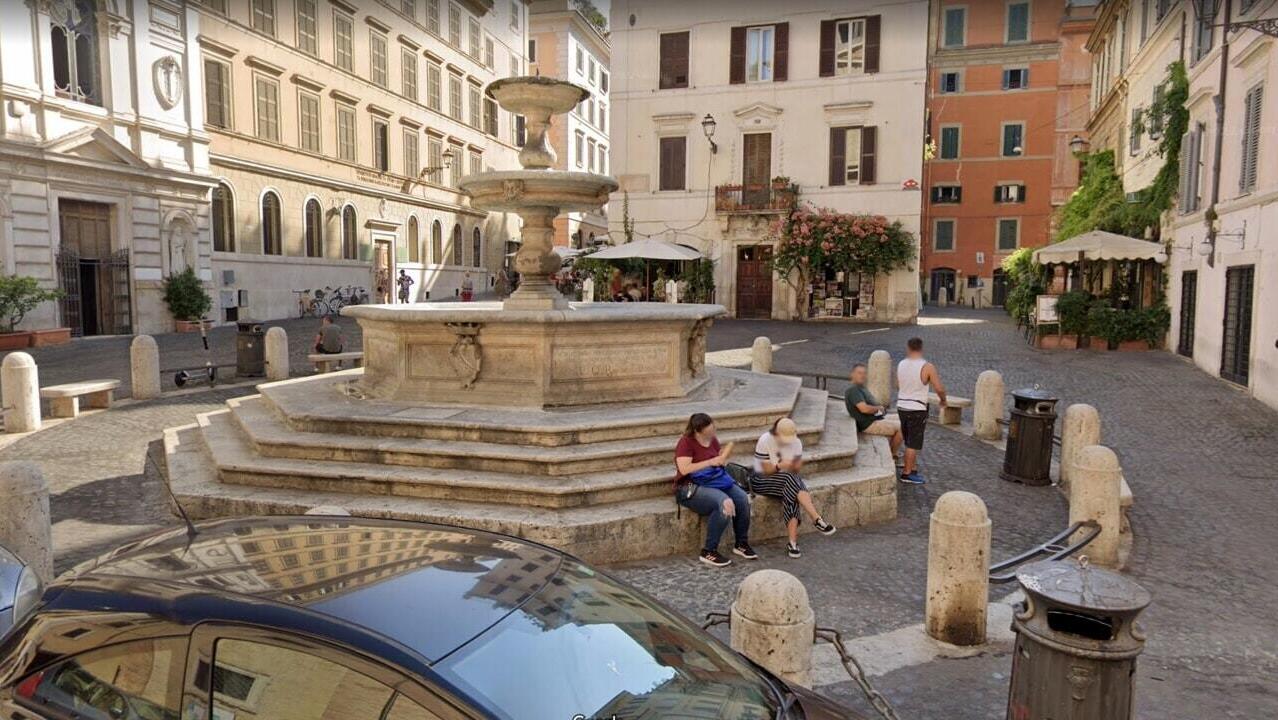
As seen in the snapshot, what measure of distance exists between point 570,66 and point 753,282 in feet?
86.4

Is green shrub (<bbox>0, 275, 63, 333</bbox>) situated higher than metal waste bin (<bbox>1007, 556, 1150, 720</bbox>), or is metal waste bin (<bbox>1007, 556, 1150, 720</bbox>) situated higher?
green shrub (<bbox>0, 275, 63, 333</bbox>)

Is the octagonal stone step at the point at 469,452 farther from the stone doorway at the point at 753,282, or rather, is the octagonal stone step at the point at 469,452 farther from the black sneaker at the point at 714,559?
the stone doorway at the point at 753,282

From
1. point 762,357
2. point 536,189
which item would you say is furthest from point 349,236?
point 536,189

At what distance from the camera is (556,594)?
2727 mm

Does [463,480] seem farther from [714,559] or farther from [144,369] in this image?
[144,369]

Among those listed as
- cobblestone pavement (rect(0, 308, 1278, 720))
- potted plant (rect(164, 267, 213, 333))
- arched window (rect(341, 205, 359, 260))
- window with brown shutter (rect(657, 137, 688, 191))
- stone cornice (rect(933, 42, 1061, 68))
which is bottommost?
cobblestone pavement (rect(0, 308, 1278, 720))

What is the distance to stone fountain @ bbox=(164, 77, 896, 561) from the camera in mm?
6746

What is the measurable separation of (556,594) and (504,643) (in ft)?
1.25

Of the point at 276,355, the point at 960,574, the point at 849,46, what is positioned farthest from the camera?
the point at 849,46

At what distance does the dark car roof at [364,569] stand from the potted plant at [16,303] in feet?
64.6

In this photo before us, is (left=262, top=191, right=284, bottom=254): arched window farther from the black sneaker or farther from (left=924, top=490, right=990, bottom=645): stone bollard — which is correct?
(left=924, top=490, right=990, bottom=645): stone bollard

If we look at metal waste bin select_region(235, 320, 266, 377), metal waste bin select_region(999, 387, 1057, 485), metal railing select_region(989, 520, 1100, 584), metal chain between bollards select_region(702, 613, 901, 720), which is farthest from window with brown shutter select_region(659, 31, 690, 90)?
metal chain between bollards select_region(702, 613, 901, 720)

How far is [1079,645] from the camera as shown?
3594 mm

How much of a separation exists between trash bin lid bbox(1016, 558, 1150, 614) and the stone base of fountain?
3.22m
